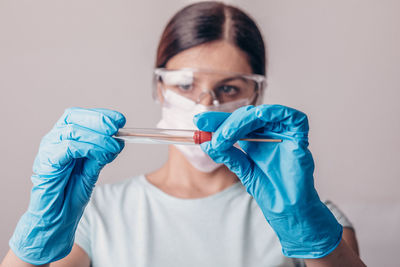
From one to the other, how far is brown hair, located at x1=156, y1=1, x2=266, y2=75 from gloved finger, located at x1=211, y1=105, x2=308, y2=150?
0.61 meters

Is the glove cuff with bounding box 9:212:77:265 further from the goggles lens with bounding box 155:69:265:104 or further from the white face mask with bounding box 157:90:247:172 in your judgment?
the goggles lens with bounding box 155:69:265:104

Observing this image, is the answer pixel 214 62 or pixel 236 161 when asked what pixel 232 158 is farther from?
pixel 214 62

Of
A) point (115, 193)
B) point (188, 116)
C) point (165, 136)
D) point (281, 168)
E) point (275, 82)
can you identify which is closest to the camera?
point (165, 136)

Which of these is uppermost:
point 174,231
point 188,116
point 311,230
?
point 188,116

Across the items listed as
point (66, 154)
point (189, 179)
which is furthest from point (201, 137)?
point (189, 179)

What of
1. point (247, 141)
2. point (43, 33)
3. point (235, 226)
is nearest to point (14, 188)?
point (43, 33)

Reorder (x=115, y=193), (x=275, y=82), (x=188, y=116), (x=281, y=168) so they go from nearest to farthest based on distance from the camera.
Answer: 1. (x=281, y=168)
2. (x=188, y=116)
3. (x=115, y=193)
4. (x=275, y=82)

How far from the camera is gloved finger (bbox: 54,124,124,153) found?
3.26 ft

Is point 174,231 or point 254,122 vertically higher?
point 254,122

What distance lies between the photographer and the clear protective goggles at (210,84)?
1.44 metres

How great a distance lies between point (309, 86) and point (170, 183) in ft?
3.59

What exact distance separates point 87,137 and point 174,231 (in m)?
0.61

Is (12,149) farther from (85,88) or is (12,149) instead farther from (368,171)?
(368,171)

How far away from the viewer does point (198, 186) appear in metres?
1.62
